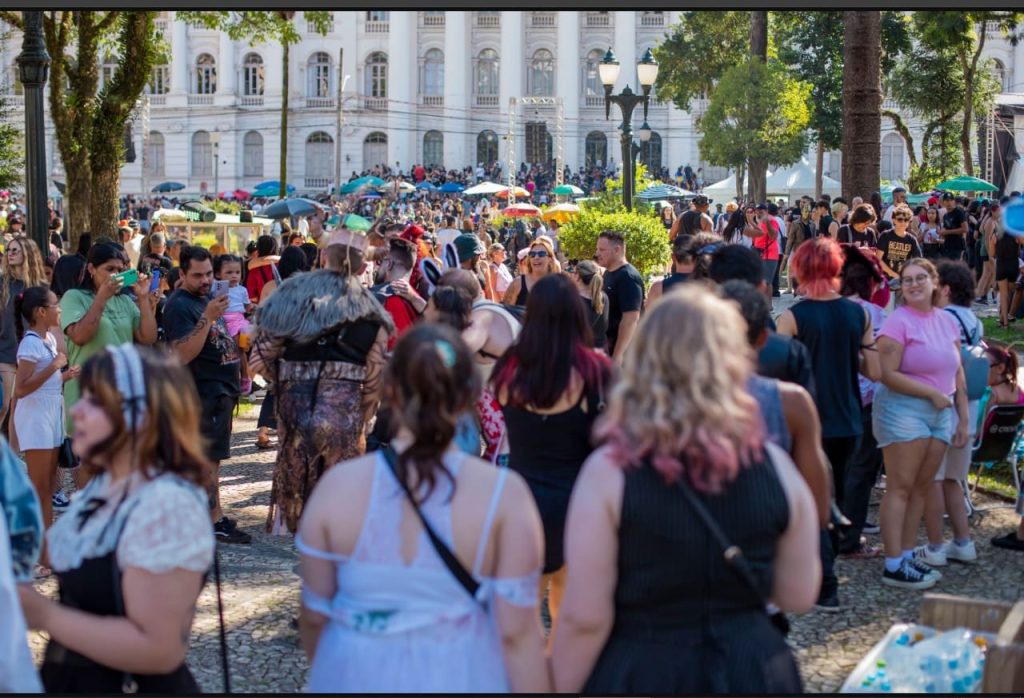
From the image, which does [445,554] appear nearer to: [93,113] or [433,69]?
[93,113]

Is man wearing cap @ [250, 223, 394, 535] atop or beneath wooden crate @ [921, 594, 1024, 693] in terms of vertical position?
atop

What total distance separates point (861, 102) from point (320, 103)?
5920 centimetres

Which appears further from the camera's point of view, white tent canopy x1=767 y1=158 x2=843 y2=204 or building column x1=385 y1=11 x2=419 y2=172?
building column x1=385 y1=11 x2=419 y2=172

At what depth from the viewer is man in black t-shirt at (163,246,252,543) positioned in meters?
7.23

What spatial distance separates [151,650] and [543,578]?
251cm

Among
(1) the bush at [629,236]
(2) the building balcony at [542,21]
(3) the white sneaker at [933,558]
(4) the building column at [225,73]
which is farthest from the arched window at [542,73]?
(3) the white sneaker at [933,558]

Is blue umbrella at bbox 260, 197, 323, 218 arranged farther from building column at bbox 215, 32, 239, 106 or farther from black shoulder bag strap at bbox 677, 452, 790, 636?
building column at bbox 215, 32, 239, 106

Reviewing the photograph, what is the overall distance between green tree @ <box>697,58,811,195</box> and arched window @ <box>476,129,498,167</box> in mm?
32432

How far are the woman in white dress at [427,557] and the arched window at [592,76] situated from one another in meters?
69.3

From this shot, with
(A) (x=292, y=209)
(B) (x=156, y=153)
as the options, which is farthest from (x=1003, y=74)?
(A) (x=292, y=209)

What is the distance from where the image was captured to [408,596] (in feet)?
9.91

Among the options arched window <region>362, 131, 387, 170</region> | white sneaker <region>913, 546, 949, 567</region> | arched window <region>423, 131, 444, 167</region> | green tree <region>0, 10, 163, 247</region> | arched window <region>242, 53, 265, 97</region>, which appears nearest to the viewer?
white sneaker <region>913, 546, 949, 567</region>

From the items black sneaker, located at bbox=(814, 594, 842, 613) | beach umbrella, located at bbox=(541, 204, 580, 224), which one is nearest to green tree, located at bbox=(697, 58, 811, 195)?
beach umbrella, located at bbox=(541, 204, 580, 224)

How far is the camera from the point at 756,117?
122 feet
